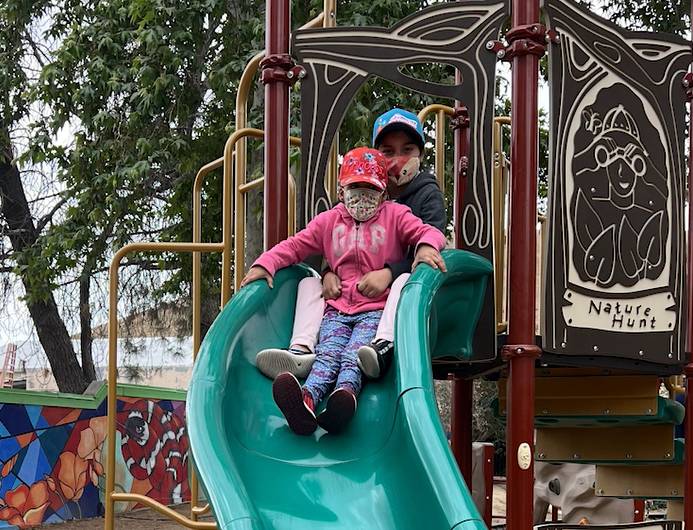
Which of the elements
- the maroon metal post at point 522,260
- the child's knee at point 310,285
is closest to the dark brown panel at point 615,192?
the maroon metal post at point 522,260

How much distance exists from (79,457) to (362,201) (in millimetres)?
8667

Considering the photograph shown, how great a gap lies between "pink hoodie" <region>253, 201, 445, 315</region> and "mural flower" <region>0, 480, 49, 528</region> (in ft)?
25.1

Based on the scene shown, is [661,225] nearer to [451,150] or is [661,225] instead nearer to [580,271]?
[580,271]

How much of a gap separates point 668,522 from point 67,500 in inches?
306

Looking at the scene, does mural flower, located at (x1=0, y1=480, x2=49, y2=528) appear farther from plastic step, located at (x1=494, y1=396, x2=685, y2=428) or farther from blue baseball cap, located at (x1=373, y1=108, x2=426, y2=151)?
blue baseball cap, located at (x1=373, y1=108, x2=426, y2=151)

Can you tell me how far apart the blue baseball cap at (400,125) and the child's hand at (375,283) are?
903 mm

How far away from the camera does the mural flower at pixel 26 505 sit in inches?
424

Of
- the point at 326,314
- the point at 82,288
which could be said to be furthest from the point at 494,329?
the point at 82,288

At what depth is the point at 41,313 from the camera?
14492 millimetres

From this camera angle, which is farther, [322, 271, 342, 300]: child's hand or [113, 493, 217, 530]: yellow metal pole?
[113, 493, 217, 530]: yellow metal pole

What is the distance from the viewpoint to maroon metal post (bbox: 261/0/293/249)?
4.87 m

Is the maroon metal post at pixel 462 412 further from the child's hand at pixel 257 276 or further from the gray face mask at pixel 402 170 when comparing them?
the child's hand at pixel 257 276

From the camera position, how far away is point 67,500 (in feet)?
38.0

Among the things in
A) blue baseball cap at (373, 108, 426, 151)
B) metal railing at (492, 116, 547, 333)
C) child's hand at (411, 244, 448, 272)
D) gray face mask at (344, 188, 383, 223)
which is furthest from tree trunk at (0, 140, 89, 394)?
child's hand at (411, 244, 448, 272)
